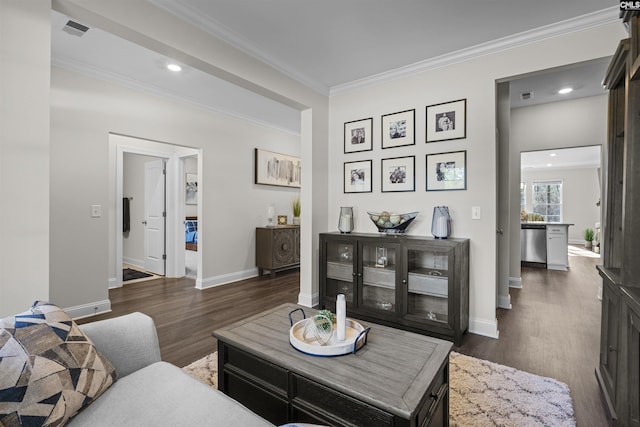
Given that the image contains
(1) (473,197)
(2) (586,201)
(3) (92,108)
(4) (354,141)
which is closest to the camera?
(1) (473,197)

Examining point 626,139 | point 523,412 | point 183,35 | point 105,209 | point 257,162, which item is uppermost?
point 183,35

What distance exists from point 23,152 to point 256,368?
5.18 feet

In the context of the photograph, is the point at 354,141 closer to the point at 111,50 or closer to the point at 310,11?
the point at 310,11

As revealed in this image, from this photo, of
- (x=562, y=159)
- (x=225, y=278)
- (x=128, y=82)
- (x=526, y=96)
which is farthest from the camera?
(x=562, y=159)

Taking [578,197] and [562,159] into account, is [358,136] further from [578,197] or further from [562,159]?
[578,197]

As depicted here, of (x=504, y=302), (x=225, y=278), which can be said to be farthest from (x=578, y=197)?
(x=225, y=278)

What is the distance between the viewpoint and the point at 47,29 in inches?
64.9

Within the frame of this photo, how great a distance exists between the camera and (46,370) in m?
1.03

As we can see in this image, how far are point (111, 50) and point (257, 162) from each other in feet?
8.45

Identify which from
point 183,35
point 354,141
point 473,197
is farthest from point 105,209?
point 473,197

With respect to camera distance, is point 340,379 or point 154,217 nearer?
point 340,379

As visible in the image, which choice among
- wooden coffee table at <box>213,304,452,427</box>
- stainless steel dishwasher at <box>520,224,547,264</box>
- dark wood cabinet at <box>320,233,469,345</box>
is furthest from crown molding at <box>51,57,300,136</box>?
stainless steel dishwasher at <box>520,224,547,264</box>

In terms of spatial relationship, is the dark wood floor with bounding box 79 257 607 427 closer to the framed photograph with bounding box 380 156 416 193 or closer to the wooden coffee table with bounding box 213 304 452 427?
the wooden coffee table with bounding box 213 304 452 427

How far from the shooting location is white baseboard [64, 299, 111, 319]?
10.4 feet
